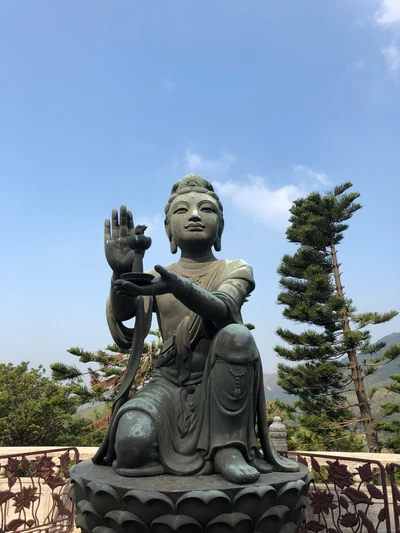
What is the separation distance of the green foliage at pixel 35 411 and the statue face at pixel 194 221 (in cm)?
927

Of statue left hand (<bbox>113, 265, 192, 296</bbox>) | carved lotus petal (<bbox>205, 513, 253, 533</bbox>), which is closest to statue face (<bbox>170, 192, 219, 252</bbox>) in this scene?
statue left hand (<bbox>113, 265, 192, 296</bbox>)

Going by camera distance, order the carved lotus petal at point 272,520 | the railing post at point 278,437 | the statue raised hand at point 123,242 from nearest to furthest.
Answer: the carved lotus petal at point 272,520, the statue raised hand at point 123,242, the railing post at point 278,437

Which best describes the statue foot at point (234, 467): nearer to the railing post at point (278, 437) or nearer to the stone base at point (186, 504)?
the stone base at point (186, 504)

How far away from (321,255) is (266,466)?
11976 millimetres

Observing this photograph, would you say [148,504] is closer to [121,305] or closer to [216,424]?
[216,424]

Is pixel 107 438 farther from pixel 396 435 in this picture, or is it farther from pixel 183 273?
pixel 396 435

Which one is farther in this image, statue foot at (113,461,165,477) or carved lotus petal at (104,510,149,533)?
statue foot at (113,461,165,477)

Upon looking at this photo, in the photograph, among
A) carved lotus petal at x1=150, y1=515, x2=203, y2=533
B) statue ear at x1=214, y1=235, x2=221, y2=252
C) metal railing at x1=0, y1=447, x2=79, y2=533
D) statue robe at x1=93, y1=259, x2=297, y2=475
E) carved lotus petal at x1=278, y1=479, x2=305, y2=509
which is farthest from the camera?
metal railing at x1=0, y1=447, x2=79, y2=533

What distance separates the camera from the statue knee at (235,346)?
2.45m

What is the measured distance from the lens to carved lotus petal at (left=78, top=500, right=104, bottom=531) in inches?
86.4

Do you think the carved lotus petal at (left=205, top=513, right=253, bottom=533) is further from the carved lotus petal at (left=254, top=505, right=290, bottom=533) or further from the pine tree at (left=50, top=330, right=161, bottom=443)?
the pine tree at (left=50, top=330, right=161, bottom=443)

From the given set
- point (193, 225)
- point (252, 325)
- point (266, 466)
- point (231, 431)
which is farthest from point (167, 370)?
point (252, 325)

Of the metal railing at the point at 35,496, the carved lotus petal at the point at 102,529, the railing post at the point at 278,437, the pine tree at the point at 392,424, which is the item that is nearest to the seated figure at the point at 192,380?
the carved lotus petal at the point at 102,529

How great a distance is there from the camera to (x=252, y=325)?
12258 mm
